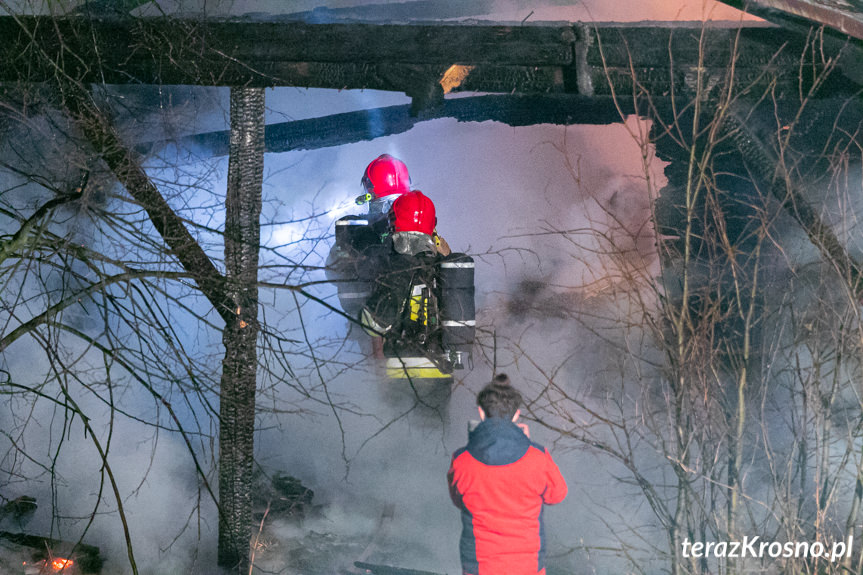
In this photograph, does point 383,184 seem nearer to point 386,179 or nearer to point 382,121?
point 386,179

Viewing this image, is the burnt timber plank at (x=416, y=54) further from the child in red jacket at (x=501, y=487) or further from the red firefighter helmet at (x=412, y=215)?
the child in red jacket at (x=501, y=487)

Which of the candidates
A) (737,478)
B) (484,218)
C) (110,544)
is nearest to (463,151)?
(484,218)

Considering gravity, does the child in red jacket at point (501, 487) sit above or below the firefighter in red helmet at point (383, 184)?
below

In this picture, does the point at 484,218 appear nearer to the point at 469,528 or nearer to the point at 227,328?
the point at 227,328

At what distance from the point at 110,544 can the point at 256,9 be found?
4.88 metres

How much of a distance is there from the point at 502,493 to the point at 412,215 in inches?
68.7

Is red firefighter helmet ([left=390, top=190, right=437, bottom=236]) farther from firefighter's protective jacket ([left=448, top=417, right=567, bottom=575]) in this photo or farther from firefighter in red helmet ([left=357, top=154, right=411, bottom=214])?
firefighter's protective jacket ([left=448, top=417, right=567, bottom=575])

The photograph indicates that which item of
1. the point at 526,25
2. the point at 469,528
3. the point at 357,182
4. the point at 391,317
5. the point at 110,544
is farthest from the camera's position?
the point at 357,182

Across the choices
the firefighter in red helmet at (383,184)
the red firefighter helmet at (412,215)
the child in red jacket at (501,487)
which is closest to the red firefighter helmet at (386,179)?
the firefighter in red helmet at (383,184)

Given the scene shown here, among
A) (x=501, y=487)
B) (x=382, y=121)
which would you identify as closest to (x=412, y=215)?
(x=501, y=487)

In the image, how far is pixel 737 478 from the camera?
371cm

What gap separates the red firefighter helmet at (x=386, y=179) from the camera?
4820mm

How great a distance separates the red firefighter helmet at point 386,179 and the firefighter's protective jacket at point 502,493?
196 cm

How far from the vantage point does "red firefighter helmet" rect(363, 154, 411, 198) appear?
190 inches
